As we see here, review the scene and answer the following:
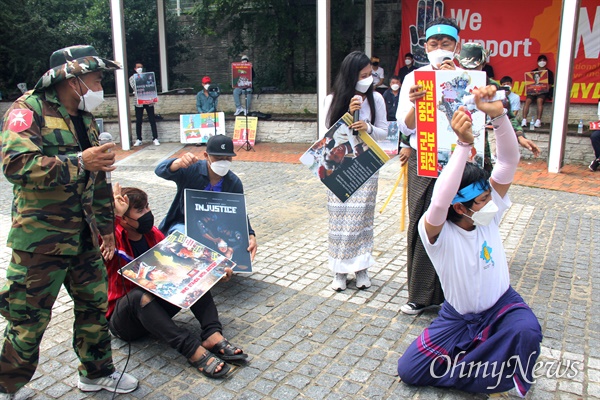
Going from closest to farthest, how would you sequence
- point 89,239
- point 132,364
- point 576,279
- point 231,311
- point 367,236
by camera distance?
point 89,239, point 132,364, point 231,311, point 367,236, point 576,279

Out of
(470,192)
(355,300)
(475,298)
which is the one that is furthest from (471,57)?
(355,300)

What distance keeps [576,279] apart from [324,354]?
2568mm

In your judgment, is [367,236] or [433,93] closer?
[433,93]

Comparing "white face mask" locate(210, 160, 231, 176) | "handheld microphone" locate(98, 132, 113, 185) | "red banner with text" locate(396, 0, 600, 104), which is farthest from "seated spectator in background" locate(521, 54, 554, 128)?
"handheld microphone" locate(98, 132, 113, 185)

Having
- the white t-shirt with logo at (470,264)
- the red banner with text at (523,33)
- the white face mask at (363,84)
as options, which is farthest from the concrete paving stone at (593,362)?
the red banner with text at (523,33)

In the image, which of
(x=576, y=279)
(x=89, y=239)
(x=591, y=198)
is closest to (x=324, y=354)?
(x=89, y=239)

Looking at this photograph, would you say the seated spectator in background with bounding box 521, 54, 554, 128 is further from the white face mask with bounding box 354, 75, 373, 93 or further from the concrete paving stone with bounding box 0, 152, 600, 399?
the white face mask with bounding box 354, 75, 373, 93

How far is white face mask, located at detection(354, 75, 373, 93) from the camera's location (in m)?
4.14

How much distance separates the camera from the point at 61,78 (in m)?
2.65

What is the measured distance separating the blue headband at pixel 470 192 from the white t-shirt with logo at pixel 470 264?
0.16m

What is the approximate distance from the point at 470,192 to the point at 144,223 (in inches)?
82.3

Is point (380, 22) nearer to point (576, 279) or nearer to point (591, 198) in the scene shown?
point (591, 198)

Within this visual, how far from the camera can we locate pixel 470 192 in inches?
112

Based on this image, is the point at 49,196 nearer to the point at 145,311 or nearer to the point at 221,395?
the point at 145,311
